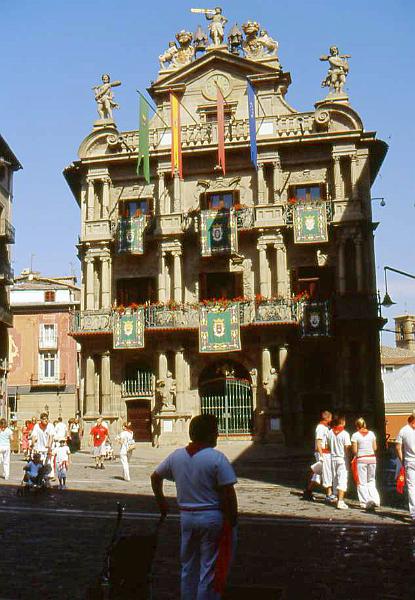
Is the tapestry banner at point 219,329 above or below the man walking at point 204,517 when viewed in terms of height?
above

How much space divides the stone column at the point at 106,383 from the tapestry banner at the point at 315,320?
8.81 meters

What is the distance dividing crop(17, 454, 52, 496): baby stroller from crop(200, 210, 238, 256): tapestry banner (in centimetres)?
1666

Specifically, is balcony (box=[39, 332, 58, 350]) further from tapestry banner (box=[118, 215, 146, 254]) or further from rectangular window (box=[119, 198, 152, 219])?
tapestry banner (box=[118, 215, 146, 254])

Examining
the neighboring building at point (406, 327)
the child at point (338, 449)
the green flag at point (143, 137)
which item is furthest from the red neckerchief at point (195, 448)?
the neighboring building at point (406, 327)

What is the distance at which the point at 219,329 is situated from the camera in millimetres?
30938

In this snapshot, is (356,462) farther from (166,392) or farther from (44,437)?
(166,392)

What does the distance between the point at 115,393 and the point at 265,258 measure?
897cm

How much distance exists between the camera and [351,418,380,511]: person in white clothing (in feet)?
44.9

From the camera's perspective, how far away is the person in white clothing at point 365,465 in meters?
13.7

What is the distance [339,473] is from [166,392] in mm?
17614

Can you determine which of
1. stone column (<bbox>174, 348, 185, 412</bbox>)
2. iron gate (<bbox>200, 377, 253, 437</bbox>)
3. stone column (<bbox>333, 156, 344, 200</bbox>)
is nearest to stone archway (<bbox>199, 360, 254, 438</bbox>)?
iron gate (<bbox>200, 377, 253, 437</bbox>)

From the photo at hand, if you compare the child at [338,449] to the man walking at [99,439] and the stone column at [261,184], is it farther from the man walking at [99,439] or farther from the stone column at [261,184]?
the stone column at [261,184]

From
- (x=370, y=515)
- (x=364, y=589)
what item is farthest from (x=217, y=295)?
(x=364, y=589)

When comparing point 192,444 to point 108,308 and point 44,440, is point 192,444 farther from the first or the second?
point 108,308
